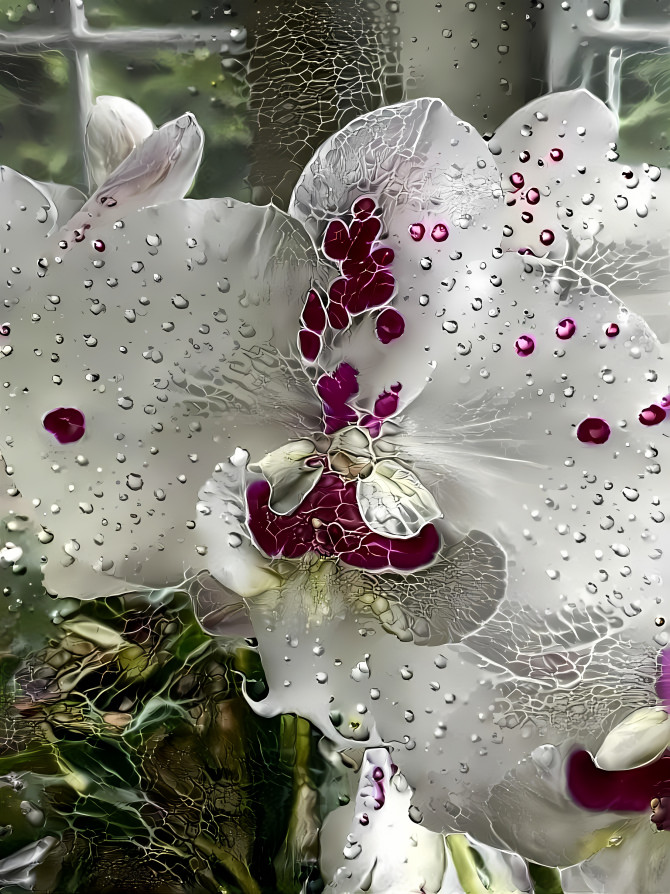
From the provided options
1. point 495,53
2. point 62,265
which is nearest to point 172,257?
point 62,265

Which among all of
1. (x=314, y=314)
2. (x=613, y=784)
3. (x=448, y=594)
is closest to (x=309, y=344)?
(x=314, y=314)

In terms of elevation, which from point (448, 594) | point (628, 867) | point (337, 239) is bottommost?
point (628, 867)

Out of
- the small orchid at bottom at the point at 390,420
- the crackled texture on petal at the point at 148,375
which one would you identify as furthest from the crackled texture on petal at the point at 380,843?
the crackled texture on petal at the point at 148,375

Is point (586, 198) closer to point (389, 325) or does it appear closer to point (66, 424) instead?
point (389, 325)

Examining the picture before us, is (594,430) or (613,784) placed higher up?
(594,430)

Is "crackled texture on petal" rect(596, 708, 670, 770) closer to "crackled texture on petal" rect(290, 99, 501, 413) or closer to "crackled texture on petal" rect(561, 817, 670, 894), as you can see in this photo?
"crackled texture on petal" rect(561, 817, 670, 894)

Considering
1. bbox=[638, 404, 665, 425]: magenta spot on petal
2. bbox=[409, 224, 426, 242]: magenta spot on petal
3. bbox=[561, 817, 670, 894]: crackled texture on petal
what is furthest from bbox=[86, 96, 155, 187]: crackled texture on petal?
bbox=[561, 817, 670, 894]: crackled texture on petal

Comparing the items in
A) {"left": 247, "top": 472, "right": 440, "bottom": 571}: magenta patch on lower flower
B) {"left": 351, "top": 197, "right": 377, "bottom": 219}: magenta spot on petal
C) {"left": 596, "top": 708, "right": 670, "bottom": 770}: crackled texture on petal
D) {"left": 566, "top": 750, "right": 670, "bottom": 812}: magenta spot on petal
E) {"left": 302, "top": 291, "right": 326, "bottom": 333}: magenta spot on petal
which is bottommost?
{"left": 566, "top": 750, "right": 670, "bottom": 812}: magenta spot on petal
